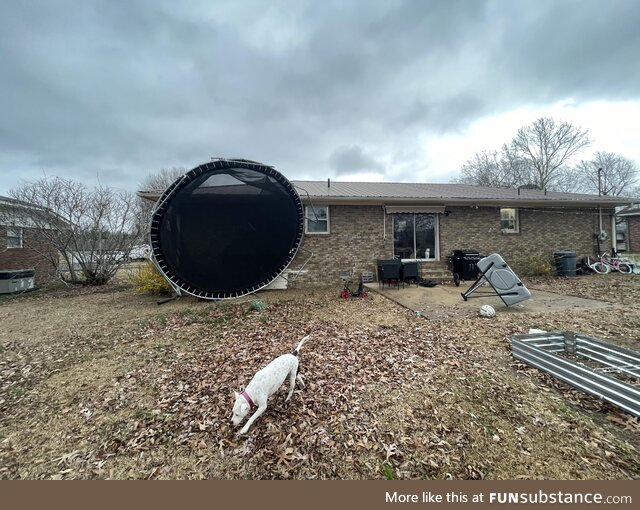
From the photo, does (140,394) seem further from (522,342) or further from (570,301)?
(570,301)

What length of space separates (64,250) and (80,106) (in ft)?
16.6

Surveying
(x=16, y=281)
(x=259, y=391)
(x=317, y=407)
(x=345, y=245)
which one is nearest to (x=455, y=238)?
(x=345, y=245)

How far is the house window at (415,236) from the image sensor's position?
29.6 feet

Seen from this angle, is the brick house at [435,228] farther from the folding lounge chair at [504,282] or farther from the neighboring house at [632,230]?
the neighboring house at [632,230]

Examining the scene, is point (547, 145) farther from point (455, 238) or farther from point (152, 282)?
point (152, 282)

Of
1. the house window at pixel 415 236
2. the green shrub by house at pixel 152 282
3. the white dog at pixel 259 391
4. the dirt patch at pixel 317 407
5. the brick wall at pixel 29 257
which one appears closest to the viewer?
the dirt patch at pixel 317 407

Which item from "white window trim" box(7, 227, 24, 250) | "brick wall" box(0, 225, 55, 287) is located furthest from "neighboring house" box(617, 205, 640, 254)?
"white window trim" box(7, 227, 24, 250)

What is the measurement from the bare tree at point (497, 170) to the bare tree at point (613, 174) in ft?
32.4

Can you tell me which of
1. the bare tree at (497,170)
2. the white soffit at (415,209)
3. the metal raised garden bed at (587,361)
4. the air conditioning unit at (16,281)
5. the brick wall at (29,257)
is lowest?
the metal raised garden bed at (587,361)

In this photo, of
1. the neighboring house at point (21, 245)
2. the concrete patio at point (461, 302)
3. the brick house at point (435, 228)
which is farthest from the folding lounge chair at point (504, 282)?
the neighboring house at point (21, 245)

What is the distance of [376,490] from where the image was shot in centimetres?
159

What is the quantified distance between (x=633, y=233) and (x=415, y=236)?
2074cm

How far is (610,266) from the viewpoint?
939cm

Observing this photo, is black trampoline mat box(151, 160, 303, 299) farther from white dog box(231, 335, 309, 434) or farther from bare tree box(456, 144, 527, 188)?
bare tree box(456, 144, 527, 188)
